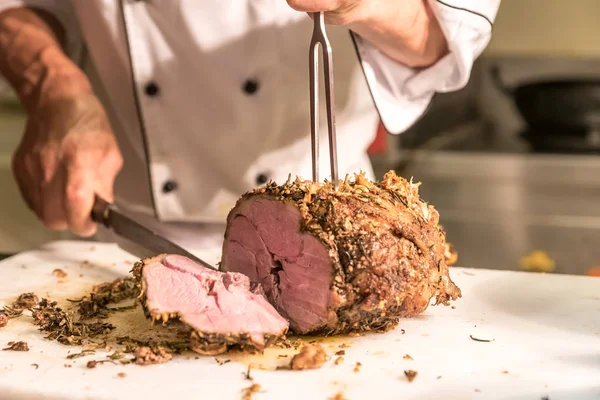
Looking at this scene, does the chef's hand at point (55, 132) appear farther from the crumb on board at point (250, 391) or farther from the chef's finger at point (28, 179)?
the crumb on board at point (250, 391)

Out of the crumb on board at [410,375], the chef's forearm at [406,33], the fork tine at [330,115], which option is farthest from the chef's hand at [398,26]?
the crumb on board at [410,375]

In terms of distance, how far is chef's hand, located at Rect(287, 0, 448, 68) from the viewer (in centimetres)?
163

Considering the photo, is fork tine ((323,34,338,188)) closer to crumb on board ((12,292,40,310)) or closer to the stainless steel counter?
crumb on board ((12,292,40,310))

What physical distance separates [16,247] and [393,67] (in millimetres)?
2160

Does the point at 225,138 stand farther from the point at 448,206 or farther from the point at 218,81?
the point at 448,206

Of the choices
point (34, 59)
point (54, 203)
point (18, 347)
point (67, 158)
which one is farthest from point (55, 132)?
point (18, 347)

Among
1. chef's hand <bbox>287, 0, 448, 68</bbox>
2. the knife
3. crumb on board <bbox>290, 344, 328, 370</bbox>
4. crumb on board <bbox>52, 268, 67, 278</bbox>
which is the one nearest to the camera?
crumb on board <bbox>290, 344, 328, 370</bbox>

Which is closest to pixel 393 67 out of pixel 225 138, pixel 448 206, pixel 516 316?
pixel 225 138

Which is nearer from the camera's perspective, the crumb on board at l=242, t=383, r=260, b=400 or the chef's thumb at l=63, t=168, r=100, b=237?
the crumb on board at l=242, t=383, r=260, b=400

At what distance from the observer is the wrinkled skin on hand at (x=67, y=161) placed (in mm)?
1929

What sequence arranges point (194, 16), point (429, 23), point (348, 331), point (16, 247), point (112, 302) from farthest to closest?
point (16, 247) < point (194, 16) < point (429, 23) < point (112, 302) < point (348, 331)

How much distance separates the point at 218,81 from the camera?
216cm

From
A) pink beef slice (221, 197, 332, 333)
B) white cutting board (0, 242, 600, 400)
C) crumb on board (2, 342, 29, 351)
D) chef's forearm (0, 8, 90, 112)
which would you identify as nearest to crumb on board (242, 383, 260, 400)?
white cutting board (0, 242, 600, 400)

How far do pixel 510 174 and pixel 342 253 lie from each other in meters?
1.93
